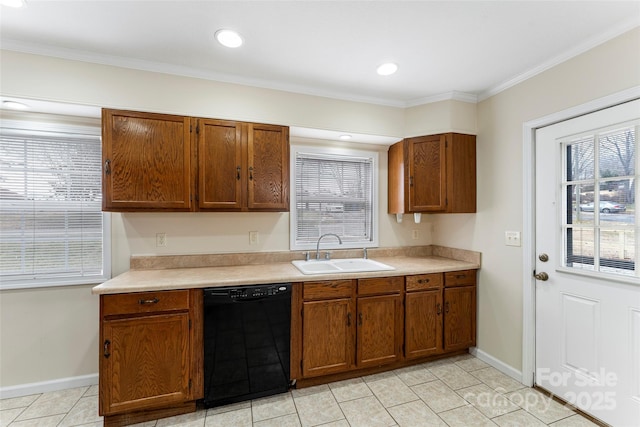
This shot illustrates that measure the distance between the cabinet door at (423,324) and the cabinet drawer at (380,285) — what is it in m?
0.14

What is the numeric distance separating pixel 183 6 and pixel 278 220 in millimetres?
1760

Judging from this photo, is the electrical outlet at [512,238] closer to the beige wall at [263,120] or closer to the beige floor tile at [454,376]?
the beige wall at [263,120]

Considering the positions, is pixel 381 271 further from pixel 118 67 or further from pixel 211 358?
pixel 118 67

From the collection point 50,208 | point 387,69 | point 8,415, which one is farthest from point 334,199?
point 8,415

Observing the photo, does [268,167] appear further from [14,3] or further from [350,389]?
[350,389]

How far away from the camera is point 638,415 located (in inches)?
66.5

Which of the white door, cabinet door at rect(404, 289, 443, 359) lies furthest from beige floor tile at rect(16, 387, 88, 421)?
the white door

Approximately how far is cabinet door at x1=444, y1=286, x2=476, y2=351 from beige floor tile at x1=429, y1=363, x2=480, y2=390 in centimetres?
17

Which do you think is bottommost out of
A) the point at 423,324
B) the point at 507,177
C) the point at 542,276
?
the point at 423,324

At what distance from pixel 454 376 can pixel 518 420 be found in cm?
56

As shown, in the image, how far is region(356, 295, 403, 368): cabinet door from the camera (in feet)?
7.80

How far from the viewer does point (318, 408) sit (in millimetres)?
2025

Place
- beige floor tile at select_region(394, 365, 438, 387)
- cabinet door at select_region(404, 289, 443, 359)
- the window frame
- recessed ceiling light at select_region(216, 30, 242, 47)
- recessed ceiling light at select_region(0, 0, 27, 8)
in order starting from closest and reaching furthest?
recessed ceiling light at select_region(0, 0, 27, 8), recessed ceiling light at select_region(216, 30, 242, 47), beige floor tile at select_region(394, 365, 438, 387), cabinet door at select_region(404, 289, 443, 359), the window frame

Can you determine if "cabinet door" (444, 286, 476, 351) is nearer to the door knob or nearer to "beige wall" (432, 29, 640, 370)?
"beige wall" (432, 29, 640, 370)
